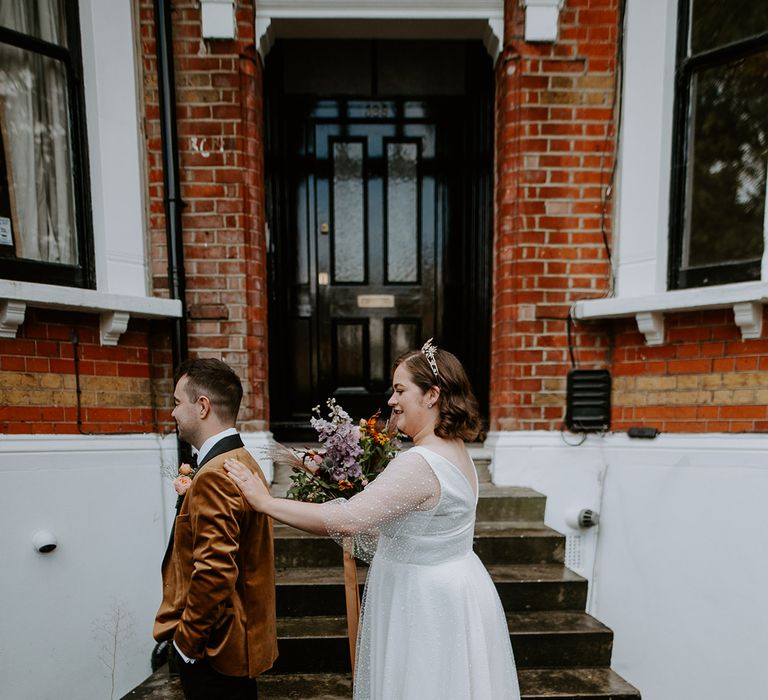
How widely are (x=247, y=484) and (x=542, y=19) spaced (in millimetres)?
3468

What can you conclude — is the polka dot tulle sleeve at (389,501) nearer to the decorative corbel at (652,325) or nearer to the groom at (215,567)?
the groom at (215,567)

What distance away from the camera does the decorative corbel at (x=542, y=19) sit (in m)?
3.24

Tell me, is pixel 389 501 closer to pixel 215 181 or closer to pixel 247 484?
pixel 247 484

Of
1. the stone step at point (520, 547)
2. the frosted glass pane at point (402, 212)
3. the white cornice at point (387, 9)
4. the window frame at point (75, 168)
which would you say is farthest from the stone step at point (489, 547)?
the white cornice at point (387, 9)

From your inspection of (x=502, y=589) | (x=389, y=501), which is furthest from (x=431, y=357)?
(x=502, y=589)

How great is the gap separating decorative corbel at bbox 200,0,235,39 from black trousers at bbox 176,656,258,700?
353 centimetres

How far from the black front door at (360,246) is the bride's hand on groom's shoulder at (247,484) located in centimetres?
246

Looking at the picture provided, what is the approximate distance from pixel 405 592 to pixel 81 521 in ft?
7.19

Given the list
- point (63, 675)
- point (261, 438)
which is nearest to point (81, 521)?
point (63, 675)

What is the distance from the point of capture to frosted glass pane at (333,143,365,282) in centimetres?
416

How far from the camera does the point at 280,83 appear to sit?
4066 mm

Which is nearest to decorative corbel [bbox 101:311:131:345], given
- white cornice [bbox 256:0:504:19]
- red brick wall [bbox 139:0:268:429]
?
red brick wall [bbox 139:0:268:429]

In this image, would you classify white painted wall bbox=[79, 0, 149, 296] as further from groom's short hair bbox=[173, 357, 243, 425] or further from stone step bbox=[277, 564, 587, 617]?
stone step bbox=[277, 564, 587, 617]

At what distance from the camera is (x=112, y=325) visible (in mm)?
3000
